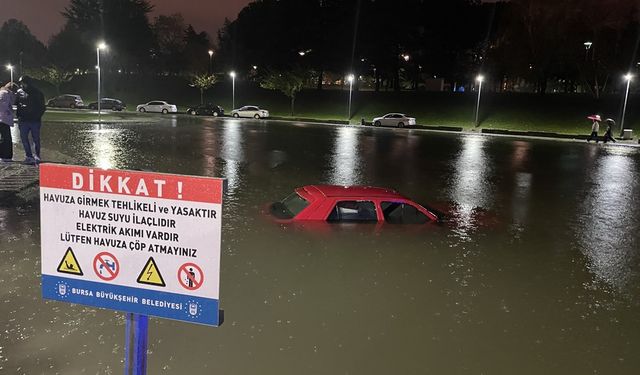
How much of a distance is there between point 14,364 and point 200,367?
5.72 feet

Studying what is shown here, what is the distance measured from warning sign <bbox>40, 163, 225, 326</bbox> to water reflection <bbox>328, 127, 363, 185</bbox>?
12.8m

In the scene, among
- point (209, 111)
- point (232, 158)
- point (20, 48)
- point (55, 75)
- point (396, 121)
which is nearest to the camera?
point (232, 158)

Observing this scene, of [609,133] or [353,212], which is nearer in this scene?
[353,212]

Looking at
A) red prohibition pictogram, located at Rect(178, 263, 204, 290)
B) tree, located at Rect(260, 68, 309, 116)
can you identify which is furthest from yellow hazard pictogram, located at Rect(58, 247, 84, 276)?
tree, located at Rect(260, 68, 309, 116)

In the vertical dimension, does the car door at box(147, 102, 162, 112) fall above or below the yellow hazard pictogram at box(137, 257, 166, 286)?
below

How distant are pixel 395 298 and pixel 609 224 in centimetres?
725

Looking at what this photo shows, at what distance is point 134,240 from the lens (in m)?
2.61

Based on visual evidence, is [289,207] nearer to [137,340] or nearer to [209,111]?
[137,340]

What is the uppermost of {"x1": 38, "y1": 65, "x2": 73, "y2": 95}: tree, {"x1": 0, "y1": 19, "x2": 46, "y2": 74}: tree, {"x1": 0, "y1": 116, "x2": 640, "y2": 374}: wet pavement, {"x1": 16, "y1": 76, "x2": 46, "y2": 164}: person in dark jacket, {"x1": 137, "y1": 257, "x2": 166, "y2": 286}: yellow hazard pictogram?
{"x1": 0, "y1": 19, "x2": 46, "y2": 74}: tree

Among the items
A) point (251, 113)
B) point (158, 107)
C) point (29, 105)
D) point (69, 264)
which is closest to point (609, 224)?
point (69, 264)

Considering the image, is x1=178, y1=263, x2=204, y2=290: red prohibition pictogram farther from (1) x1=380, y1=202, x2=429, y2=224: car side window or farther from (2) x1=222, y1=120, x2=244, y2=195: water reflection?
(2) x1=222, y1=120, x2=244, y2=195: water reflection

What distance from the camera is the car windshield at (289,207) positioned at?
10.6 m

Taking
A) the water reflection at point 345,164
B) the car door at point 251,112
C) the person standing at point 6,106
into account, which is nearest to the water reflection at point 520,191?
the water reflection at point 345,164

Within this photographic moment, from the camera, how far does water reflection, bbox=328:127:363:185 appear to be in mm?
16047
